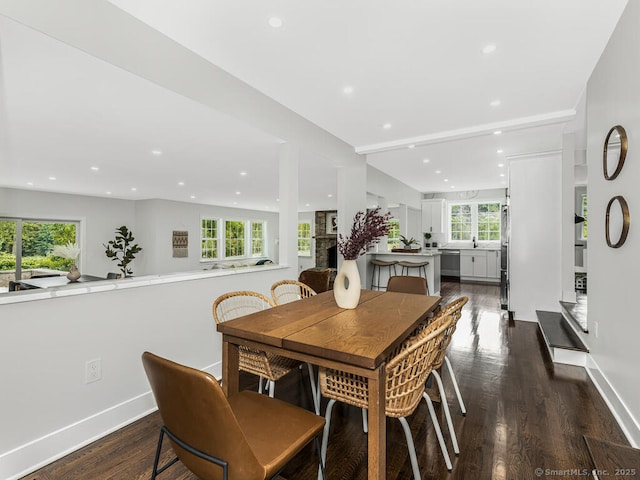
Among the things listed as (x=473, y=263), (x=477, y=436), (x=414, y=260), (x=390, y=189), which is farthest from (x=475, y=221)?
(x=477, y=436)

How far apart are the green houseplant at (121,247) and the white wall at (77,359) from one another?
666 centimetres

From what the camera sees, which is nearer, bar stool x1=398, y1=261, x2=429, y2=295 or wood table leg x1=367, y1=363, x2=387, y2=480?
wood table leg x1=367, y1=363, x2=387, y2=480

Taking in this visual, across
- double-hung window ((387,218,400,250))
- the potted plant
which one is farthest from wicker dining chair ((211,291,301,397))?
the potted plant

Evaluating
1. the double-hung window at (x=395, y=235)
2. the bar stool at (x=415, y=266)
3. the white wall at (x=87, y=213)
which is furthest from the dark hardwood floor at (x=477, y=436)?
the white wall at (x=87, y=213)

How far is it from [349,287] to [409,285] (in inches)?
50.0

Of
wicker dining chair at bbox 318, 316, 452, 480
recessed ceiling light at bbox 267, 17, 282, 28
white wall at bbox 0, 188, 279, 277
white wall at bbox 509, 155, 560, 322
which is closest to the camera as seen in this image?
wicker dining chair at bbox 318, 316, 452, 480

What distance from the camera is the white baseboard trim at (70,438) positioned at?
1.60m

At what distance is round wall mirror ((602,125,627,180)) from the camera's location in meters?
2.01

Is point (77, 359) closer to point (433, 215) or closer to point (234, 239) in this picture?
point (433, 215)

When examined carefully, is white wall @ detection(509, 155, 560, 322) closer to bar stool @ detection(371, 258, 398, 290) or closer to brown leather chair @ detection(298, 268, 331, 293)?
bar stool @ detection(371, 258, 398, 290)

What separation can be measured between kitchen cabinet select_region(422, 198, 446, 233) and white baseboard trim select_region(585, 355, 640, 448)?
21.9 feet

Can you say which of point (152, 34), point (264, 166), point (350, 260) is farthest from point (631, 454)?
point (264, 166)

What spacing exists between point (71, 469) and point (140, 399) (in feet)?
1.73

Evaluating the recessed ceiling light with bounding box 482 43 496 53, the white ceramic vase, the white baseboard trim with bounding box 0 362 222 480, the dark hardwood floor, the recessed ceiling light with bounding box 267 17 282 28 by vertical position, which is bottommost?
the dark hardwood floor
